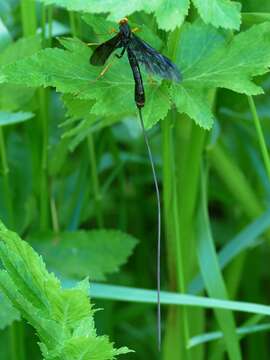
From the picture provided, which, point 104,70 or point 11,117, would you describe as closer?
point 104,70

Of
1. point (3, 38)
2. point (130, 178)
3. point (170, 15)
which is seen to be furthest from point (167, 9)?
point (130, 178)

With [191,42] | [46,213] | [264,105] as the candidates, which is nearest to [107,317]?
[46,213]

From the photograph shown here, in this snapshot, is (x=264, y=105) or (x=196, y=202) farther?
(x=264, y=105)

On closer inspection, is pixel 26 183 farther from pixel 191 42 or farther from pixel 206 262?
pixel 191 42

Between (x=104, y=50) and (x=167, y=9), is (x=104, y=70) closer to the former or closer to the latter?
(x=104, y=50)

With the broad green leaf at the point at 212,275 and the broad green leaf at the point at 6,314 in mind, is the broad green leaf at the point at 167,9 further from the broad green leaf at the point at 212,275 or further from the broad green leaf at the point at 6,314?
the broad green leaf at the point at 6,314

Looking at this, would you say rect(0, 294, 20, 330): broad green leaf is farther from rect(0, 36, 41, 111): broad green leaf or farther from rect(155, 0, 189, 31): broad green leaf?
rect(155, 0, 189, 31): broad green leaf
